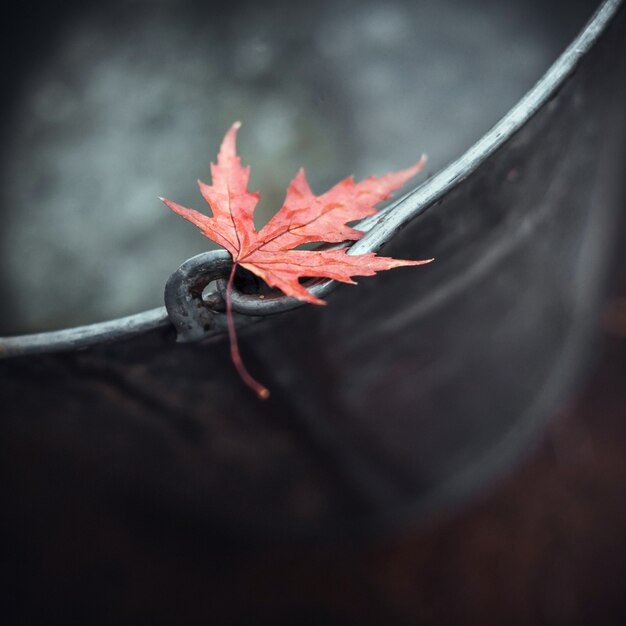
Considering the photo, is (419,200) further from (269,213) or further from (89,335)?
(269,213)

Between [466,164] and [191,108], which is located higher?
[191,108]

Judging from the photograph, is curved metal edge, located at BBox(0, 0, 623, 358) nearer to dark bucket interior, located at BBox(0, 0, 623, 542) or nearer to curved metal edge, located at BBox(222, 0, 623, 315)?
curved metal edge, located at BBox(222, 0, 623, 315)

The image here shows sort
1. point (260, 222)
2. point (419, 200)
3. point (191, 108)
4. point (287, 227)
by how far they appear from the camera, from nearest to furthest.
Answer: point (419, 200) → point (287, 227) → point (260, 222) → point (191, 108)

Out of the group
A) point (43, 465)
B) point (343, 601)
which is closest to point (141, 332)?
point (343, 601)

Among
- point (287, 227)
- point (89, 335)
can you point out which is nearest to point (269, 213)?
point (287, 227)

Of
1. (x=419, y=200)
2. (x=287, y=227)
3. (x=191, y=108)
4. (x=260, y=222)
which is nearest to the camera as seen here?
(x=419, y=200)

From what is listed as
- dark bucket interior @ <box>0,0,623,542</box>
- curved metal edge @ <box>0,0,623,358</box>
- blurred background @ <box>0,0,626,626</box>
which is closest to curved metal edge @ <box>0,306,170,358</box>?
curved metal edge @ <box>0,0,623,358</box>

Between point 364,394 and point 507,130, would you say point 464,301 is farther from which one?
point 507,130

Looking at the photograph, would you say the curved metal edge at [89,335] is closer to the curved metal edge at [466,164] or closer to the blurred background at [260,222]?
the curved metal edge at [466,164]
